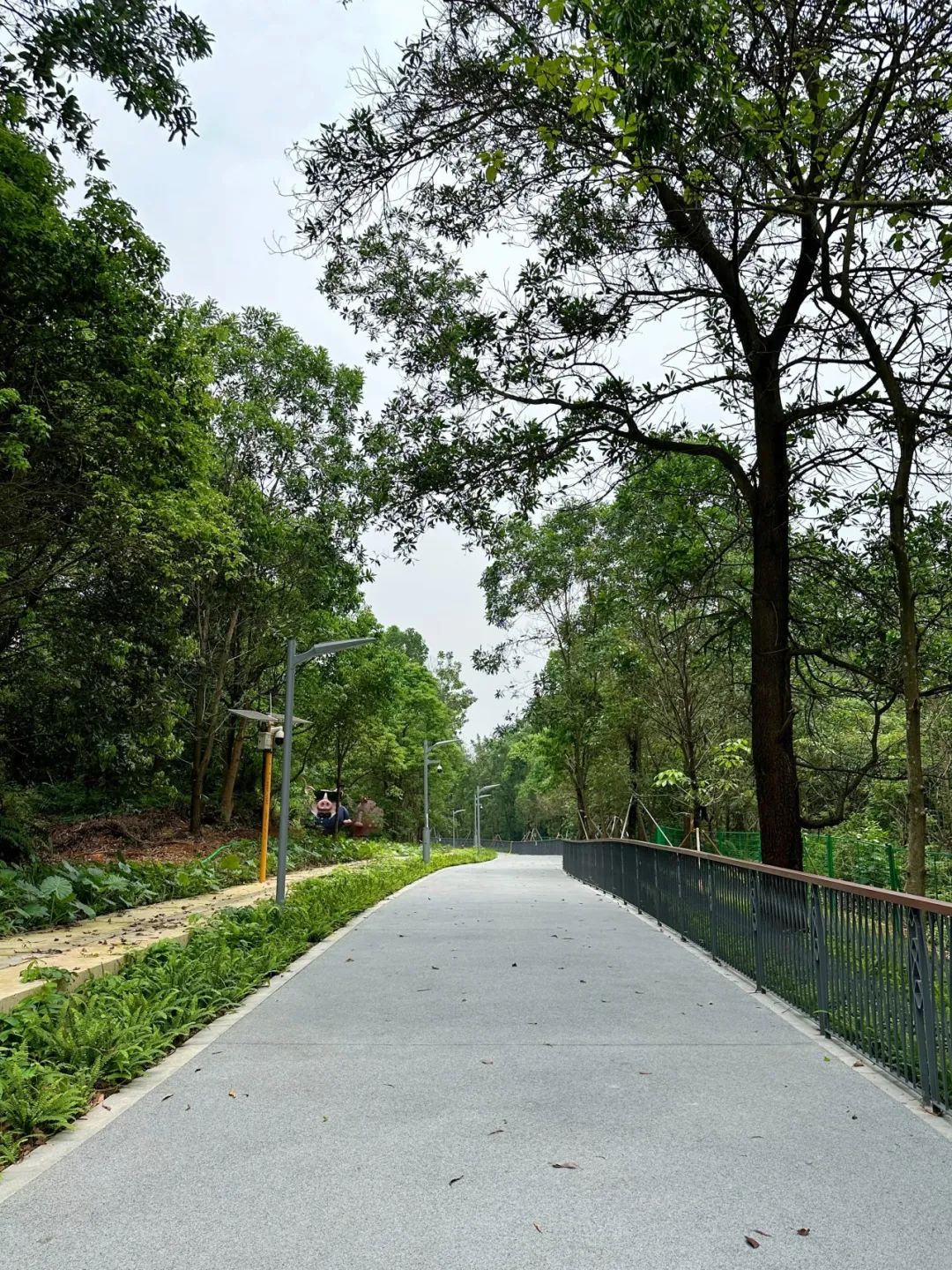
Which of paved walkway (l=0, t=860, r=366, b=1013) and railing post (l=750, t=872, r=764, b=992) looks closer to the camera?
paved walkway (l=0, t=860, r=366, b=1013)

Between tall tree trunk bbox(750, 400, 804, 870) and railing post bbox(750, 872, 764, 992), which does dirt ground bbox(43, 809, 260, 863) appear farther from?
railing post bbox(750, 872, 764, 992)

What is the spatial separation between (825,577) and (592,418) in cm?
322

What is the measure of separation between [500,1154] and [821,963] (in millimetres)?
3029

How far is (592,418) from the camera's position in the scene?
35.3 ft

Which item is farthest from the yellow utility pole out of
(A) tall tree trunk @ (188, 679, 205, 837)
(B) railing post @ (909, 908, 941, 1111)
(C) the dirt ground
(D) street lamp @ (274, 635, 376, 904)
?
(B) railing post @ (909, 908, 941, 1111)

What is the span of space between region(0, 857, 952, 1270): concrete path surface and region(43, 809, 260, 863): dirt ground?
1375cm

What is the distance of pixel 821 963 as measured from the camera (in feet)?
20.0

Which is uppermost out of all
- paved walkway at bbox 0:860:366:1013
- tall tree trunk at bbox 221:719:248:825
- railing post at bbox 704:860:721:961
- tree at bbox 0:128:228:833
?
tree at bbox 0:128:228:833

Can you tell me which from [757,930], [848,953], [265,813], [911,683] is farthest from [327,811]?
[848,953]

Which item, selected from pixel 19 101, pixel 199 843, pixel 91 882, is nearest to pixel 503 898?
pixel 91 882

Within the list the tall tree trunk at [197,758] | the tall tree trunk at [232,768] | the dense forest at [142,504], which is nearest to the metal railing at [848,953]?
the dense forest at [142,504]

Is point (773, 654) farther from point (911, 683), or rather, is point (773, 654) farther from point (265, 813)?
point (265, 813)

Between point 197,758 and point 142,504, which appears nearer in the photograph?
point 142,504

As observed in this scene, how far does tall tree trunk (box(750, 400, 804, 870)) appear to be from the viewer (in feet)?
32.5
